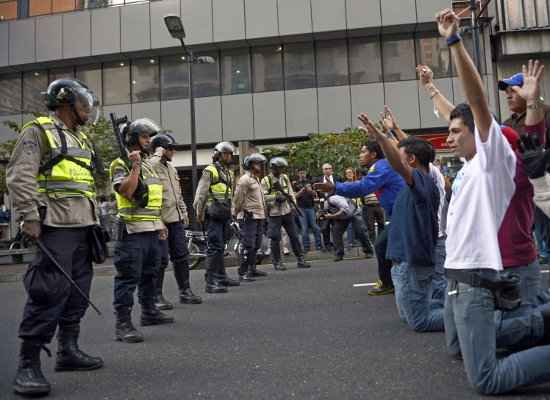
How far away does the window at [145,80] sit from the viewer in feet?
79.6

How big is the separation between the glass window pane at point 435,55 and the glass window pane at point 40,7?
16306mm

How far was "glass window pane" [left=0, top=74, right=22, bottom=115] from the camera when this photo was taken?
25734mm

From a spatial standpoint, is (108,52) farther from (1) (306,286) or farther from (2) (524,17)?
(1) (306,286)

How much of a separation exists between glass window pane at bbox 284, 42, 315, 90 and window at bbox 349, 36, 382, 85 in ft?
5.33

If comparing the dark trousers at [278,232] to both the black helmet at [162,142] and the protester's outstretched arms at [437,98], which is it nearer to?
the black helmet at [162,142]

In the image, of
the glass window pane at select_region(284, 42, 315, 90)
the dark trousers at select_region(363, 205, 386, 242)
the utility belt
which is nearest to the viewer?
the utility belt

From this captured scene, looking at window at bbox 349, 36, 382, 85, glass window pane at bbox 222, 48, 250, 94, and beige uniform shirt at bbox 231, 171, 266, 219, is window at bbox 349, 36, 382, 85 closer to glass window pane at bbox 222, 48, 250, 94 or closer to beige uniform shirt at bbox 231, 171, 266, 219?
glass window pane at bbox 222, 48, 250, 94

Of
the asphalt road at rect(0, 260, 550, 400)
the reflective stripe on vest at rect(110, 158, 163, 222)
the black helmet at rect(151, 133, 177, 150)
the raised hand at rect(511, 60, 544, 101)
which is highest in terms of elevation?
the black helmet at rect(151, 133, 177, 150)

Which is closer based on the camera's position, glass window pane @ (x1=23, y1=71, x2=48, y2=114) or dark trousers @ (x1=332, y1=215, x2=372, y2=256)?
dark trousers @ (x1=332, y1=215, x2=372, y2=256)

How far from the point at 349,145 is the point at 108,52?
41.4ft

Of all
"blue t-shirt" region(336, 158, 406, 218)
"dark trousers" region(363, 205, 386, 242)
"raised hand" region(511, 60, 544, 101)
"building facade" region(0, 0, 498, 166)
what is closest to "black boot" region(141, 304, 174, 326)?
"blue t-shirt" region(336, 158, 406, 218)

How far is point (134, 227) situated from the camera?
524 cm

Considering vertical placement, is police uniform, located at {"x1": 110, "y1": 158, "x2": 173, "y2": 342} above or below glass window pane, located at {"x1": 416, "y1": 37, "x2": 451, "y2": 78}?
below

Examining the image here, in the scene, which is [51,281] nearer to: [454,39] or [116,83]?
[454,39]
